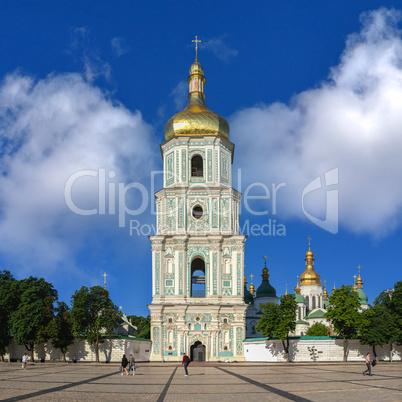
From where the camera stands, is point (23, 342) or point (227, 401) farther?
point (23, 342)

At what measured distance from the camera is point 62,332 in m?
43.5

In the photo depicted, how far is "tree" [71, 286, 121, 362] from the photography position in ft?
141

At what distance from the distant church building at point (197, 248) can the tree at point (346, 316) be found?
7.79m

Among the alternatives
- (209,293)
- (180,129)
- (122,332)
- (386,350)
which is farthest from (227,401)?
(122,332)

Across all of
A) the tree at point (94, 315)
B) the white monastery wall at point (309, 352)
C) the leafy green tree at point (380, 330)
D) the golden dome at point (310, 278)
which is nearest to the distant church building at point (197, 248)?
the white monastery wall at point (309, 352)

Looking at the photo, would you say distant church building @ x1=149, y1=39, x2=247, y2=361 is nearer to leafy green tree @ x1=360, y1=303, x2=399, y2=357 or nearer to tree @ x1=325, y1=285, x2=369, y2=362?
tree @ x1=325, y1=285, x2=369, y2=362

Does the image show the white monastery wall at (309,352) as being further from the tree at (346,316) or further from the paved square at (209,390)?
the paved square at (209,390)

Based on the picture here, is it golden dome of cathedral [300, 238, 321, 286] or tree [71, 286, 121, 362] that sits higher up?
golden dome of cathedral [300, 238, 321, 286]

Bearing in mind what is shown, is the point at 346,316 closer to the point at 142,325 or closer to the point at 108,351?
the point at 108,351

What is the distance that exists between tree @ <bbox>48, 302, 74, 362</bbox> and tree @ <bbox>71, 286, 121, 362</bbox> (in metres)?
1.06

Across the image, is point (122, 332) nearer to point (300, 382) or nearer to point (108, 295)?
point (108, 295)

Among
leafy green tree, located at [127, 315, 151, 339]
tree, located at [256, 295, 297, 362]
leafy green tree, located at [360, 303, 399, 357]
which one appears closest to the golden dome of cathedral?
leafy green tree, located at [127, 315, 151, 339]

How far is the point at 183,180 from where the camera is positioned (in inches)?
1895

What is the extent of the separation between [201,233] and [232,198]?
450 cm
